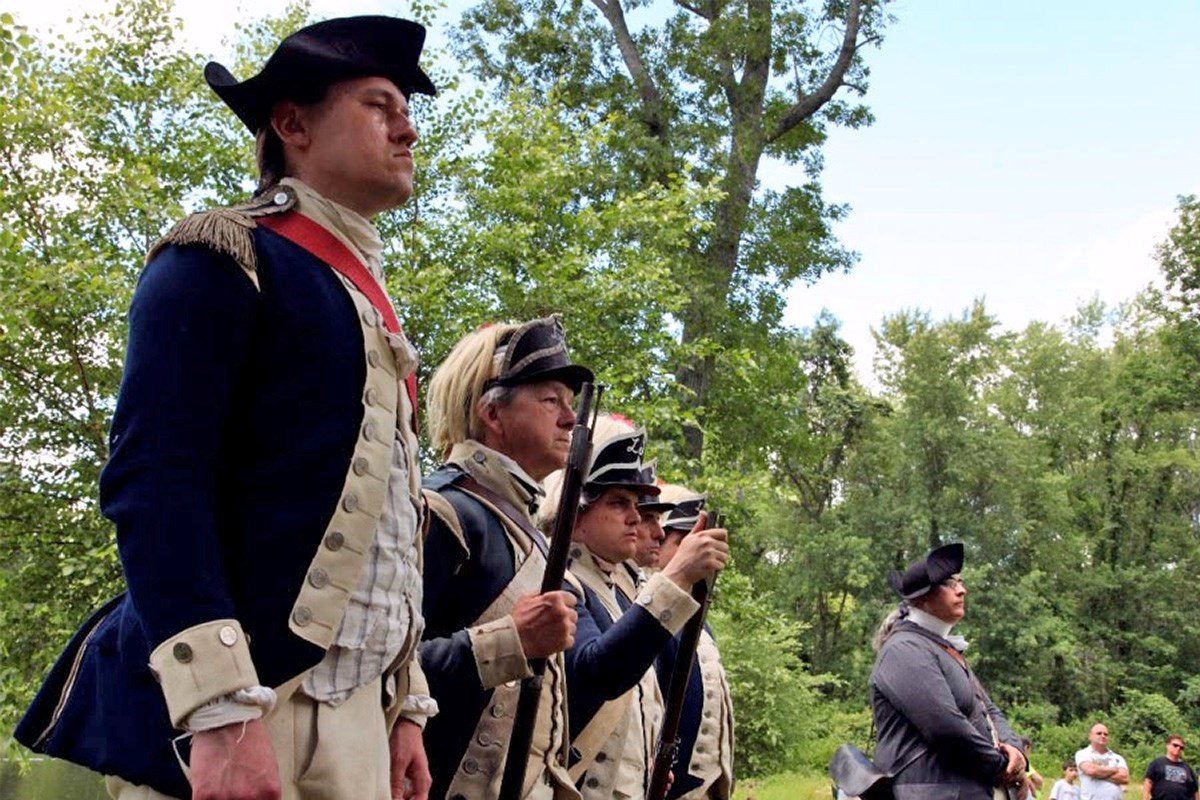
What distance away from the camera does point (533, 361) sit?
4.08 m

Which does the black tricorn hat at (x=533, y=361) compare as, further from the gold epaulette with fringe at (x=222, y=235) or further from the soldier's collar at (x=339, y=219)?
the gold epaulette with fringe at (x=222, y=235)

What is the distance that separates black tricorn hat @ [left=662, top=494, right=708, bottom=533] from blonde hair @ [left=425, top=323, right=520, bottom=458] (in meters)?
2.44

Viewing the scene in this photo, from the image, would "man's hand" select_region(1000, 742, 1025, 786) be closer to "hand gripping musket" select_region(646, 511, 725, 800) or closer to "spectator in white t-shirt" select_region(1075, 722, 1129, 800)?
"hand gripping musket" select_region(646, 511, 725, 800)

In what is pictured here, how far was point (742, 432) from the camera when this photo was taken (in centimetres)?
2147

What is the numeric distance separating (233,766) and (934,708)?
18.2 ft

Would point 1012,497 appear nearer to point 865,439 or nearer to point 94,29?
point 865,439

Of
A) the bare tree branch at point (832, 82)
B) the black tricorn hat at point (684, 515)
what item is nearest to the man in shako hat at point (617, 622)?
the black tricorn hat at point (684, 515)

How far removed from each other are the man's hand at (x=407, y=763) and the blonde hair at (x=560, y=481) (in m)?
1.99

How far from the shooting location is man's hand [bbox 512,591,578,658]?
11.2 feet

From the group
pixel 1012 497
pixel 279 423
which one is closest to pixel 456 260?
pixel 279 423

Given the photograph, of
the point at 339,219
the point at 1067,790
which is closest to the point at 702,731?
the point at 339,219

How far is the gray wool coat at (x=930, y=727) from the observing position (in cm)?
696

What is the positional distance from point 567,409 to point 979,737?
3.79 m

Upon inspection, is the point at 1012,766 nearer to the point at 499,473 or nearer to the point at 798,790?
the point at 499,473
